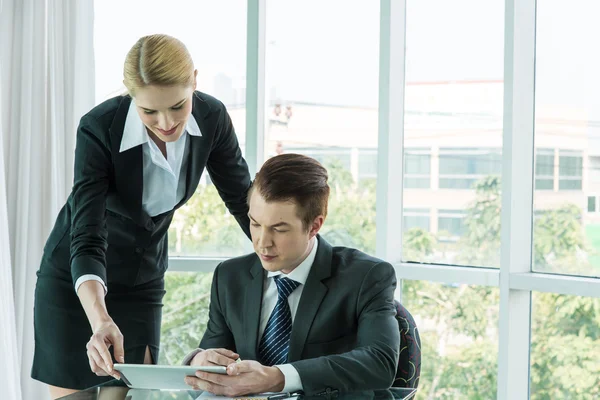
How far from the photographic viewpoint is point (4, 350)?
3.07 metres

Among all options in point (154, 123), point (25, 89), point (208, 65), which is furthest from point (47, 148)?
point (154, 123)

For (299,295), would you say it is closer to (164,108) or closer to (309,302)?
(309,302)

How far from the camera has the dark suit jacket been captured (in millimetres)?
1809

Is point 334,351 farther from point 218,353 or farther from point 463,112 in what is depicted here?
point 463,112

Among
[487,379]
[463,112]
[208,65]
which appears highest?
[208,65]

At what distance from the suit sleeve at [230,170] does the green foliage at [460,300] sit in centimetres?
113

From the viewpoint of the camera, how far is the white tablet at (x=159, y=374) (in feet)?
5.44

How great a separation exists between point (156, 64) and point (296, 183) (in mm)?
464

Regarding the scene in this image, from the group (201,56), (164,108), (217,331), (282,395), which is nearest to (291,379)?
(282,395)

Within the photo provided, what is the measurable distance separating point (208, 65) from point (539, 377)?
2068mm

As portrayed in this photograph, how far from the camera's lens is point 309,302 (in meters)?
2.00

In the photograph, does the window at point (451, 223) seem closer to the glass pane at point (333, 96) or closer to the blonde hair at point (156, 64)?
the glass pane at point (333, 96)

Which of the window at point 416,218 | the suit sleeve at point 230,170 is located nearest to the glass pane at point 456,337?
the window at point 416,218

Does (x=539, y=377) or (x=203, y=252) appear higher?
(x=203, y=252)
